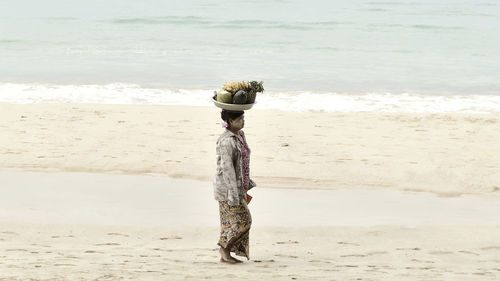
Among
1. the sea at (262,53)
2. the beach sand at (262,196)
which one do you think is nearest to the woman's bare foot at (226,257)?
the beach sand at (262,196)

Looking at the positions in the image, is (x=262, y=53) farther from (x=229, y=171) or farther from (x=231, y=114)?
(x=229, y=171)

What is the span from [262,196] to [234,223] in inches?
119

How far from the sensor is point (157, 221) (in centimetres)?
740

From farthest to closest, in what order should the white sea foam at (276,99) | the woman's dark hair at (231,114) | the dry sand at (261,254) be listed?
the white sea foam at (276,99) < the woman's dark hair at (231,114) < the dry sand at (261,254)

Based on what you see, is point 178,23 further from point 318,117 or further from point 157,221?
point 157,221

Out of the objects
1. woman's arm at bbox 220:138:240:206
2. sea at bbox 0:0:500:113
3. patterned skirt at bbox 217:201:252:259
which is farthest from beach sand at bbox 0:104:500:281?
sea at bbox 0:0:500:113

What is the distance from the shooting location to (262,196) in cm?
855

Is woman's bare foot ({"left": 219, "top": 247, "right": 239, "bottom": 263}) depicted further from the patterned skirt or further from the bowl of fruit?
the bowl of fruit

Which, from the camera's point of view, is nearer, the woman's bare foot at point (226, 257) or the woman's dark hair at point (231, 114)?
the woman's dark hair at point (231, 114)

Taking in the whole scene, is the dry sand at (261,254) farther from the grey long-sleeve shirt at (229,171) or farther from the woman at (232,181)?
the grey long-sleeve shirt at (229,171)

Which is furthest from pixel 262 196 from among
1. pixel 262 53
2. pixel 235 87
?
pixel 262 53

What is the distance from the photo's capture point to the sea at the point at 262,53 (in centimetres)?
1784

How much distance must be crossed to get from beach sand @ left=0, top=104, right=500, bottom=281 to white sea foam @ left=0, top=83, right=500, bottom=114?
6.26 ft

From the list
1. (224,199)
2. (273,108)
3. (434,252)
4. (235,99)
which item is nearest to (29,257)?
(224,199)
